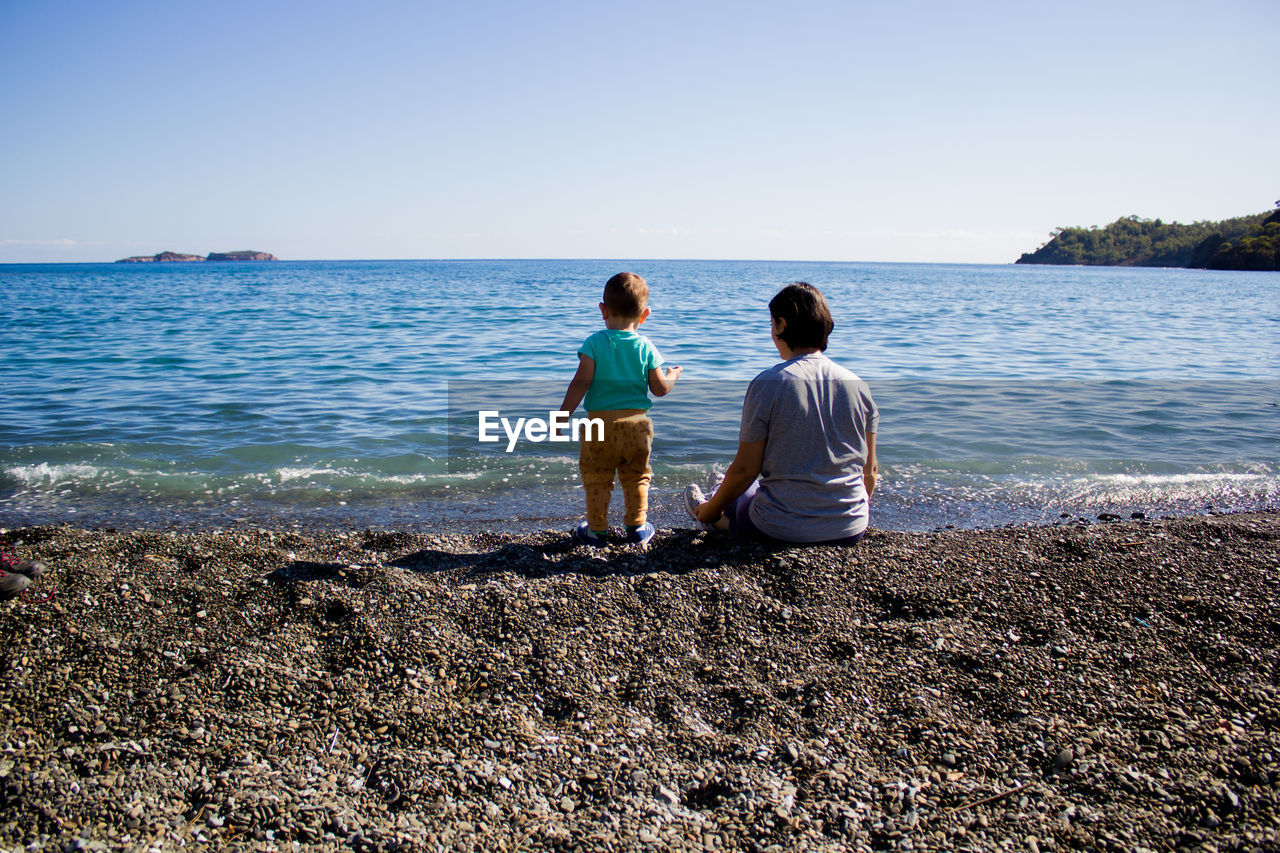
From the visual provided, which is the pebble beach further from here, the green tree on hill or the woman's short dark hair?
the green tree on hill

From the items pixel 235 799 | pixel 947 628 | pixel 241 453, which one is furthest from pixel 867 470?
pixel 241 453

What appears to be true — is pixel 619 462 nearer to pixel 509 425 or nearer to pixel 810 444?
pixel 810 444

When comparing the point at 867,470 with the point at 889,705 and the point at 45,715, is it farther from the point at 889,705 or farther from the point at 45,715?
the point at 45,715

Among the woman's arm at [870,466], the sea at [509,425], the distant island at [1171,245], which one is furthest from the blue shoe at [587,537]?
the distant island at [1171,245]

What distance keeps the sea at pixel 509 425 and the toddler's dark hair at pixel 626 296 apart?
2.54 metres

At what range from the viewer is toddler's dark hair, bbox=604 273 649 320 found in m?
4.65

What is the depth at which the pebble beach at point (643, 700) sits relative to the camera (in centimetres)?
249

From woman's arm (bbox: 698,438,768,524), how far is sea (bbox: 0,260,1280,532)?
1724mm

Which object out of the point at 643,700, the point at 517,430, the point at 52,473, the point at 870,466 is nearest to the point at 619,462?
the point at 870,466

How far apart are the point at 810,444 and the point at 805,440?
39mm

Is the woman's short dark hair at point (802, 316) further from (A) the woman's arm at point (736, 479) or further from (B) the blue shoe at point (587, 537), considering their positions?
(B) the blue shoe at point (587, 537)

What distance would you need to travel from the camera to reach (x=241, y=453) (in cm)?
870

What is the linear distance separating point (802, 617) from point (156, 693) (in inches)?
118

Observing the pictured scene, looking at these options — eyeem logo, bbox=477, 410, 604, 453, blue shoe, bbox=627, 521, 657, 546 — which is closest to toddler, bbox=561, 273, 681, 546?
blue shoe, bbox=627, 521, 657, 546
